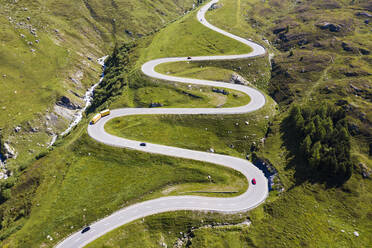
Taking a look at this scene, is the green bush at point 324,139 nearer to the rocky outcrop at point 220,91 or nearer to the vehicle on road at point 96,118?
the rocky outcrop at point 220,91

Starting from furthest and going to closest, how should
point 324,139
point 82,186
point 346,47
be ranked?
point 346,47, point 324,139, point 82,186

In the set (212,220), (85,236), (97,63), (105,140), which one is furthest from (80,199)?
(97,63)

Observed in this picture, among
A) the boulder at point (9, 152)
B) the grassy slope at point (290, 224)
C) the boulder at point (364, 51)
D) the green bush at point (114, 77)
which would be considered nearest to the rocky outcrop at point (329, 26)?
the boulder at point (364, 51)

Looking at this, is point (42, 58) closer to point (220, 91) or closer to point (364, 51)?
point (220, 91)

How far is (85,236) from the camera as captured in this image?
57.6 meters

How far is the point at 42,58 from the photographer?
136 m

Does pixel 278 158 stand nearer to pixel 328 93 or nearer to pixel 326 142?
pixel 326 142

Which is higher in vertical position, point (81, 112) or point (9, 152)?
point (81, 112)

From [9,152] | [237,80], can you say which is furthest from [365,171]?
[9,152]

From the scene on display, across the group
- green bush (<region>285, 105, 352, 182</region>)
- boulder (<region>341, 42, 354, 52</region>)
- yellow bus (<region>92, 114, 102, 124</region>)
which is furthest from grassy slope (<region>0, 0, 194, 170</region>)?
boulder (<region>341, 42, 354, 52</region>)

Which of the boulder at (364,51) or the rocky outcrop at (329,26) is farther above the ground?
the rocky outcrop at (329,26)

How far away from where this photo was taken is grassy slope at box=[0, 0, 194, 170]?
106m

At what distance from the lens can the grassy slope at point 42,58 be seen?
10650 cm

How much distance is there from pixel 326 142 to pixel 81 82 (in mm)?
138781
